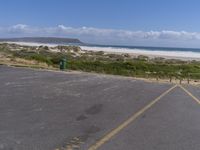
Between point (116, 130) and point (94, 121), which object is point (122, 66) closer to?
point (94, 121)

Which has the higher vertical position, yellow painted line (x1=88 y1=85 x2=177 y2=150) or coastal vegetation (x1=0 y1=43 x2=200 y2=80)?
yellow painted line (x1=88 y1=85 x2=177 y2=150)

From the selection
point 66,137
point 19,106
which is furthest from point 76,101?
point 66,137

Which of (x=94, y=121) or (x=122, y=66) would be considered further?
(x=122, y=66)

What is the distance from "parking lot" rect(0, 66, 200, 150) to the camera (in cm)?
731

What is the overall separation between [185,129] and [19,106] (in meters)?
4.63

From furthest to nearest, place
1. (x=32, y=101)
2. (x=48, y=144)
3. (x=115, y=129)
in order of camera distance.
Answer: (x=32, y=101) < (x=115, y=129) < (x=48, y=144)

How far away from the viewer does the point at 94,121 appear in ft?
31.1

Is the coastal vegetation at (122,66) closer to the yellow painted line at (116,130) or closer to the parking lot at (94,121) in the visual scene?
the parking lot at (94,121)

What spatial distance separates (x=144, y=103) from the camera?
13312mm

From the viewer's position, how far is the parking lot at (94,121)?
7.31 m

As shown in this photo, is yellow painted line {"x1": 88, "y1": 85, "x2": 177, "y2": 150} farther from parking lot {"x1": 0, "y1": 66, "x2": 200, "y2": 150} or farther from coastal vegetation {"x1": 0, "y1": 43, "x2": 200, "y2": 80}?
coastal vegetation {"x1": 0, "y1": 43, "x2": 200, "y2": 80}

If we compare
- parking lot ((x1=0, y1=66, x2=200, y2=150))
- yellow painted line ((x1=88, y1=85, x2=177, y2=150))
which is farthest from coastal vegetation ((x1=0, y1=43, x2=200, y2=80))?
yellow painted line ((x1=88, y1=85, x2=177, y2=150))

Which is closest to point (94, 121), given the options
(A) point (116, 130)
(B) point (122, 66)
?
(A) point (116, 130)

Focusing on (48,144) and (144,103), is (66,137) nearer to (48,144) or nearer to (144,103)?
(48,144)
